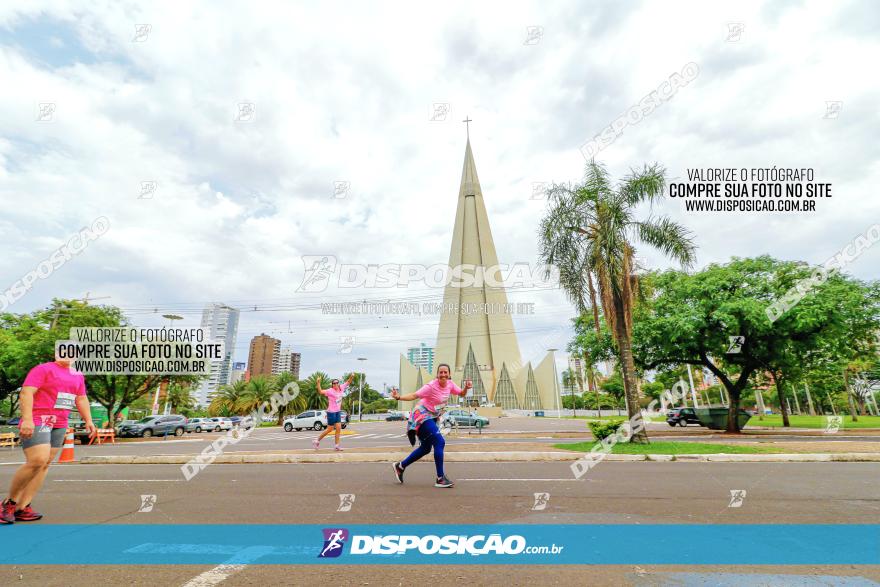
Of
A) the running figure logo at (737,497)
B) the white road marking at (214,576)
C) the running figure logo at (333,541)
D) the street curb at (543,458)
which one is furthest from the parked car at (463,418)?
the white road marking at (214,576)

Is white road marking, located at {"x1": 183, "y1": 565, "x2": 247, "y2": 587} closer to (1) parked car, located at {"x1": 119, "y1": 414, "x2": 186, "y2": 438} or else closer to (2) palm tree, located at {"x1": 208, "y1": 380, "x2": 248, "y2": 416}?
(1) parked car, located at {"x1": 119, "y1": 414, "x2": 186, "y2": 438}

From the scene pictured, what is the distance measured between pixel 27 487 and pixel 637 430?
43.6 ft

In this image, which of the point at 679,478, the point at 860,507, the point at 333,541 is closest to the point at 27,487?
the point at 333,541

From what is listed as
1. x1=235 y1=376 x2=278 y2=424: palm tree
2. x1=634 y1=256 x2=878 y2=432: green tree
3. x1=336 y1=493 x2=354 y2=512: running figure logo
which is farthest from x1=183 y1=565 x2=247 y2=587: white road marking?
x1=235 y1=376 x2=278 y2=424: palm tree

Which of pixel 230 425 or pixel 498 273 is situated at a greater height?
pixel 498 273

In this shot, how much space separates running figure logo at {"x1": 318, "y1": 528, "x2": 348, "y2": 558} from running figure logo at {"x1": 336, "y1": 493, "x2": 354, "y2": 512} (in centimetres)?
78

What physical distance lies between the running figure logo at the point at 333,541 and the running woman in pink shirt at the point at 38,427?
107 inches

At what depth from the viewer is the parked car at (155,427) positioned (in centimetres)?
2927

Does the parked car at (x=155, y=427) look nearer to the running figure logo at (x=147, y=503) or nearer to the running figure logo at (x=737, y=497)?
the running figure logo at (x=147, y=503)

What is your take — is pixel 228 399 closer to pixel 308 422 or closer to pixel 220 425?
pixel 220 425

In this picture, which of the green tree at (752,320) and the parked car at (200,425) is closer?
the green tree at (752,320)

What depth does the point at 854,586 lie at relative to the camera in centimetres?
295

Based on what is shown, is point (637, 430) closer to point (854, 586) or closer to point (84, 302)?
point (854, 586)

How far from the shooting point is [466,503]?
5.36 m
